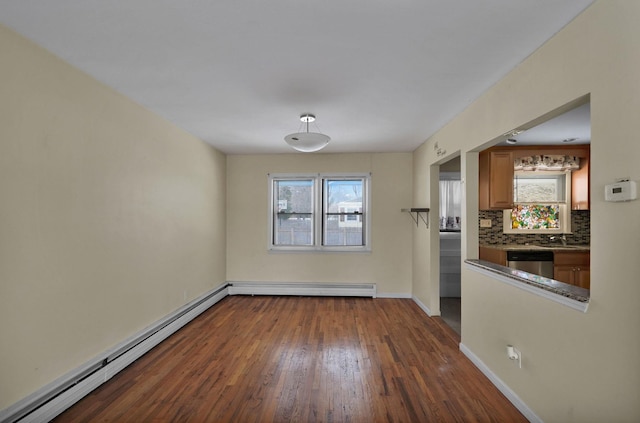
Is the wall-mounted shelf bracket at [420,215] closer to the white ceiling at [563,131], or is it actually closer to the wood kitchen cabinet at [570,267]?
the white ceiling at [563,131]

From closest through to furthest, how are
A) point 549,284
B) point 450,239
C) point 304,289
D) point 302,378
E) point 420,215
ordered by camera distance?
point 549,284
point 302,378
point 420,215
point 450,239
point 304,289

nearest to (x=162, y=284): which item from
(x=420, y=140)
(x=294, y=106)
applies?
(x=294, y=106)

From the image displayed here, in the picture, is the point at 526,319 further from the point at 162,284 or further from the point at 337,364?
the point at 162,284

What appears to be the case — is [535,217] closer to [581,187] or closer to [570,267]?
[581,187]

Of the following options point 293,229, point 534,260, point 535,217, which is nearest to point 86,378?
point 293,229

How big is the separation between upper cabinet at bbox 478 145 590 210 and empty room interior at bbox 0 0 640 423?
3 centimetres

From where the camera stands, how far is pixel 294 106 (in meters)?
3.10

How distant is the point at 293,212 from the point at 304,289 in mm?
1407

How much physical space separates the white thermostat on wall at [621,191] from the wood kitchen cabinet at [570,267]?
3.21 m

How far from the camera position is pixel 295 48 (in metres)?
2.04

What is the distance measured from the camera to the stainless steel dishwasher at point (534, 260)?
13.6 ft

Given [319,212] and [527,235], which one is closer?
[527,235]

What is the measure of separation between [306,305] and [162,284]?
86.9 inches

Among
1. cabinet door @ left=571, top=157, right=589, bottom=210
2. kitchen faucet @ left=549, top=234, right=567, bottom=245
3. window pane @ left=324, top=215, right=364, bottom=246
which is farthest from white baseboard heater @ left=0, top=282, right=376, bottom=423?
cabinet door @ left=571, top=157, right=589, bottom=210
